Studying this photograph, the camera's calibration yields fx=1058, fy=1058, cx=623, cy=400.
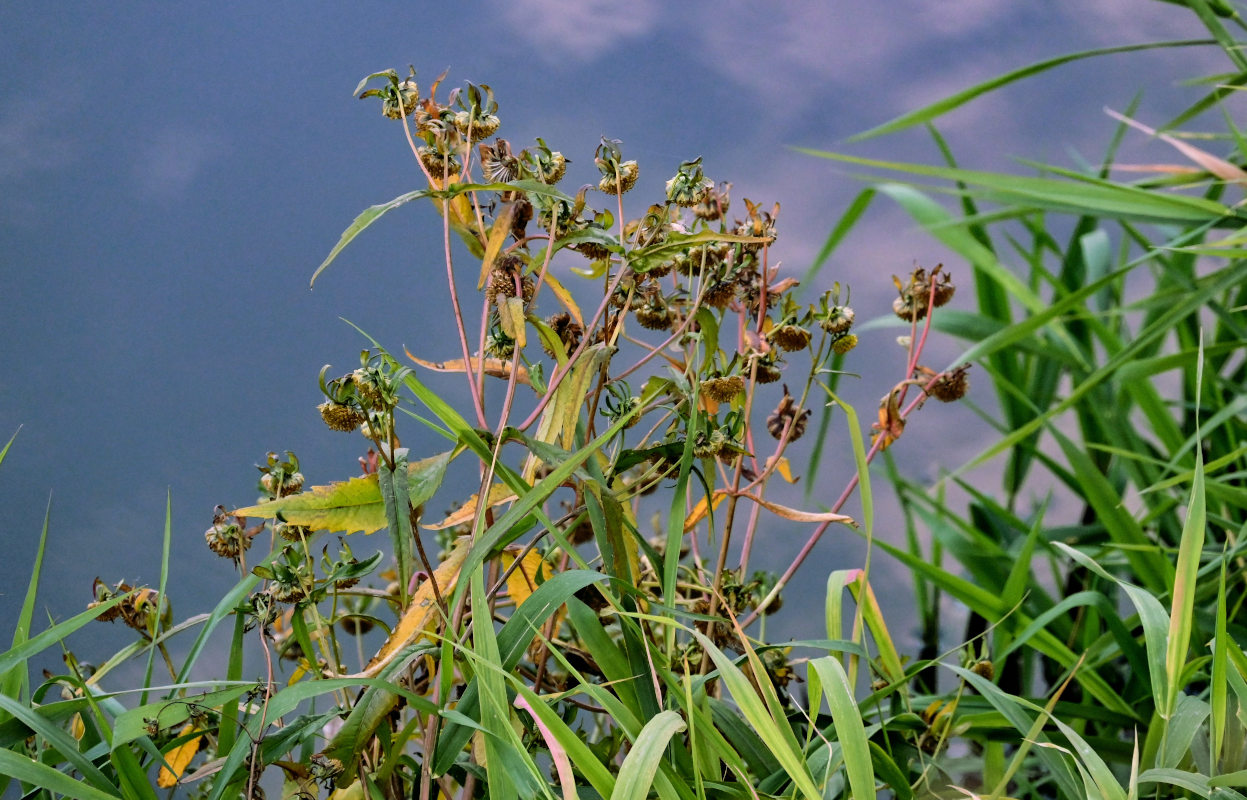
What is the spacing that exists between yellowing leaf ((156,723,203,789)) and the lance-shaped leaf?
206 millimetres

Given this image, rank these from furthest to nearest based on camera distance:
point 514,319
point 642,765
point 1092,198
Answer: point 1092,198 < point 514,319 < point 642,765

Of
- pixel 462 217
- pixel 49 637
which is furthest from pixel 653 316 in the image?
pixel 49 637

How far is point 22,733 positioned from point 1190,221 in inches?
41.6

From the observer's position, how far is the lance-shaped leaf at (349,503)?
52 centimetres

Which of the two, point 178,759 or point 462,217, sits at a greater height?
point 462,217

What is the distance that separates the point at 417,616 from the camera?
53cm

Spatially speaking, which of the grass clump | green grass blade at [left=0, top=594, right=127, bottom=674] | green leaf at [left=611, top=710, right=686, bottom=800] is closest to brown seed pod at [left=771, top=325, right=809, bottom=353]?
the grass clump

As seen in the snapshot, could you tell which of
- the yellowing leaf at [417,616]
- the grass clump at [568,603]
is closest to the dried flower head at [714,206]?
the grass clump at [568,603]

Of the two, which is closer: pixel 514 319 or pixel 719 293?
pixel 514 319

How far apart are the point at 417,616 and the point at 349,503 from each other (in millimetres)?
66

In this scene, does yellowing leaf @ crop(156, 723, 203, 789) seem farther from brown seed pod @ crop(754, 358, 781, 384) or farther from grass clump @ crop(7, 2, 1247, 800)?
brown seed pod @ crop(754, 358, 781, 384)

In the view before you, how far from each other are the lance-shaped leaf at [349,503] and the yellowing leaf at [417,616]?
0.04 m

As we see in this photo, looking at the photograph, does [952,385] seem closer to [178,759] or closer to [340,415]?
[340,415]

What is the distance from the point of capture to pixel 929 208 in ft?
3.00
